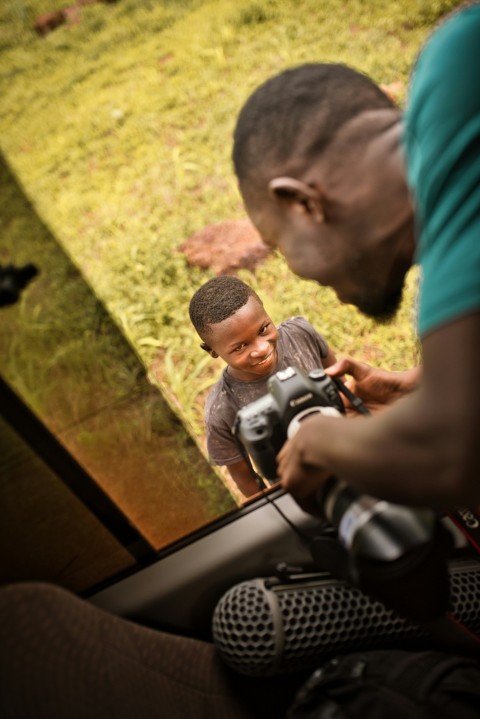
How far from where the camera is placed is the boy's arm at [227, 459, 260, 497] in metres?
1.08

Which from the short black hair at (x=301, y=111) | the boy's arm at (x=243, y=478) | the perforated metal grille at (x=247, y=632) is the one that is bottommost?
the perforated metal grille at (x=247, y=632)

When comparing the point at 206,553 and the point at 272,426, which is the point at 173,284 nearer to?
the point at 206,553

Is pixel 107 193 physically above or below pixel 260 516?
above

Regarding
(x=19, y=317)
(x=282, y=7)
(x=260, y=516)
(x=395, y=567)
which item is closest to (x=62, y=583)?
(x=260, y=516)

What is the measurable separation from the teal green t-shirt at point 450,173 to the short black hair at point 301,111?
0.39 feet

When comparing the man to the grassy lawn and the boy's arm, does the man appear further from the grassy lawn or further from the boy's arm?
the grassy lawn

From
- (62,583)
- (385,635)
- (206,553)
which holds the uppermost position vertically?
(62,583)

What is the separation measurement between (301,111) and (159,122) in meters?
2.55

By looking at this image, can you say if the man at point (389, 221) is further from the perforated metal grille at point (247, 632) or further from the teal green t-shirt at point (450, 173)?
the perforated metal grille at point (247, 632)

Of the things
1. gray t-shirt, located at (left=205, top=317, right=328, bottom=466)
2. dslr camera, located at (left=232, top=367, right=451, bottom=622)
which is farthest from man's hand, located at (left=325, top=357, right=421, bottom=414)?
gray t-shirt, located at (left=205, top=317, right=328, bottom=466)

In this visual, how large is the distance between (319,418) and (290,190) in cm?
29

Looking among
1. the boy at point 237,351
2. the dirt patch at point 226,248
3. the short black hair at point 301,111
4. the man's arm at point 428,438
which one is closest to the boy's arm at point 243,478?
the boy at point 237,351

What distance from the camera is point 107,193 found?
2701 mm

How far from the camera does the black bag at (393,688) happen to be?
734mm
